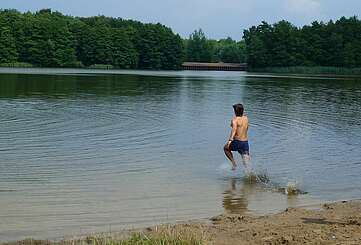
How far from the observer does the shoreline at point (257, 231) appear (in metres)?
8.15

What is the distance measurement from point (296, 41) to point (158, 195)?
14136cm

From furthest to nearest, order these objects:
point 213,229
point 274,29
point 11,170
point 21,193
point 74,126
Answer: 1. point 274,29
2. point 74,126
3. point 11,170
4. point 21,193
5. point 213,229

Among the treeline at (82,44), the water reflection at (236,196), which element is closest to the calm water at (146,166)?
the water reflection at (236,196)

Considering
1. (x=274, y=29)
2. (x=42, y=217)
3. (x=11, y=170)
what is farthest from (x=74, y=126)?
(x=274, y=29)

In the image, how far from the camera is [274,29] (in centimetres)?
16100

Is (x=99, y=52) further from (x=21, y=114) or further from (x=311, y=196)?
(x=311, y=196)

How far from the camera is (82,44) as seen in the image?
15088cm

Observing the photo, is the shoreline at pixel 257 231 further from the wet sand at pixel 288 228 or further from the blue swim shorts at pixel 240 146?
the blue swim shorts at pixel 240 146

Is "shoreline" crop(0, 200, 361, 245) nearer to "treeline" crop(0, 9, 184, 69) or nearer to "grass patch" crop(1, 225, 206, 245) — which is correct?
"grass patch" crop(1, 225, 206, 245)

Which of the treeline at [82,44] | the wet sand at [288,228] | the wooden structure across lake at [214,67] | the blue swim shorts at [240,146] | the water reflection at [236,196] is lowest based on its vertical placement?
the wooden structure across lake at [214,67]

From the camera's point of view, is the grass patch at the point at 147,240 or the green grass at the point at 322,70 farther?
the green grass at the point at 322,70

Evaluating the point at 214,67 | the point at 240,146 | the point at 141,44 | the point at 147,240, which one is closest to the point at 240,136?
the point at 240,146

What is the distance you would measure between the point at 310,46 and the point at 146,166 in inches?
5332

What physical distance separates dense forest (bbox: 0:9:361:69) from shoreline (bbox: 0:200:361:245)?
12988cm
